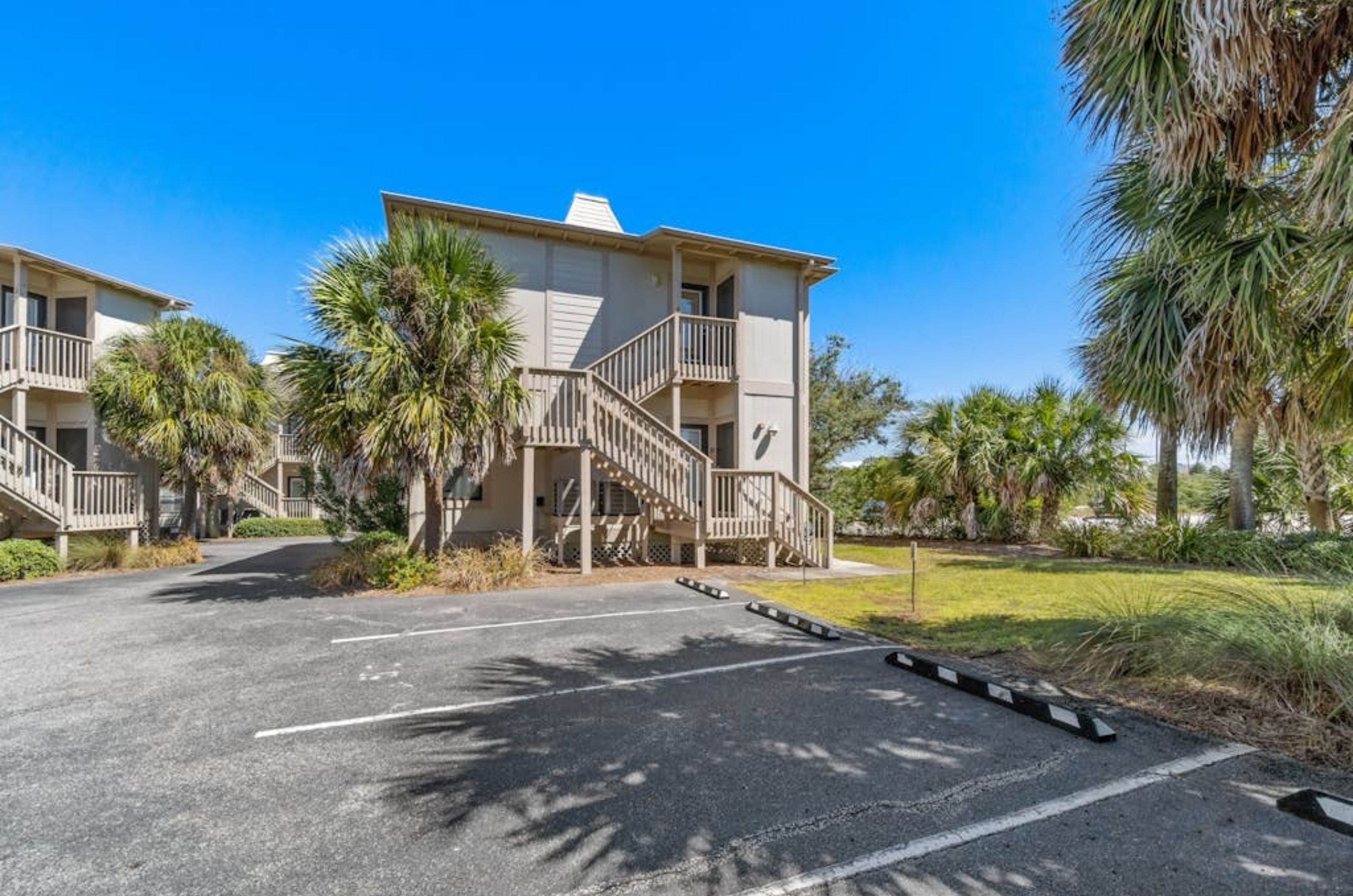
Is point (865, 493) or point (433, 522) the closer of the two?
point (433, 522)

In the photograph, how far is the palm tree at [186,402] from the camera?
45.8ft

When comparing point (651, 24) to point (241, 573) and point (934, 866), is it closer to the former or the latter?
point (241, 573)

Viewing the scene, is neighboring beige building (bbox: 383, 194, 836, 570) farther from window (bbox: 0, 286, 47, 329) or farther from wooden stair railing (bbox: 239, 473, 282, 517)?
wooden stair railing (bbox: 239, 473, 282, 517)

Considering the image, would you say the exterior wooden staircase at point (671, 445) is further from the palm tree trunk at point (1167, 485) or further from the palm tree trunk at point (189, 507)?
the palm tree trunk at point (189, 507)

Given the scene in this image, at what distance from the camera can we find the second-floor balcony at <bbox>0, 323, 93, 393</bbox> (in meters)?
13.4

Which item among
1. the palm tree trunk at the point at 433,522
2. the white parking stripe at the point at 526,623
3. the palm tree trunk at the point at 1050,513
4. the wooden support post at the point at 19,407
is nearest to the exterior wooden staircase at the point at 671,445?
the palm tree trunk at the point at 433,522

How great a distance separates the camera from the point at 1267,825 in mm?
2846

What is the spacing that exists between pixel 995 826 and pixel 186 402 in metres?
18.3

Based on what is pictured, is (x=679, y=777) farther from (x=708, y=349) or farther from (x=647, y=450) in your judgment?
(x=708, y=349)

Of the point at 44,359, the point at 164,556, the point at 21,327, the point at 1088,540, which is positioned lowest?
the point at 164,556

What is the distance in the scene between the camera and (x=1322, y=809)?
9.43 ft

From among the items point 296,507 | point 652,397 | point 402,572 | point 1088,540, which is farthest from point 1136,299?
point 296,507

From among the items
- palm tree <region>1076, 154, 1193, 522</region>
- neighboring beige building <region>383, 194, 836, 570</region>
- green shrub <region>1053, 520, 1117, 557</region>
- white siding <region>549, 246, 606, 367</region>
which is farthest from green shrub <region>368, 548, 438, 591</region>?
green shrub <region>1053, 520, 1117, 557</region>

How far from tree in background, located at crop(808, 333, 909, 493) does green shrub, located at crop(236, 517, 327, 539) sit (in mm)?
18120
